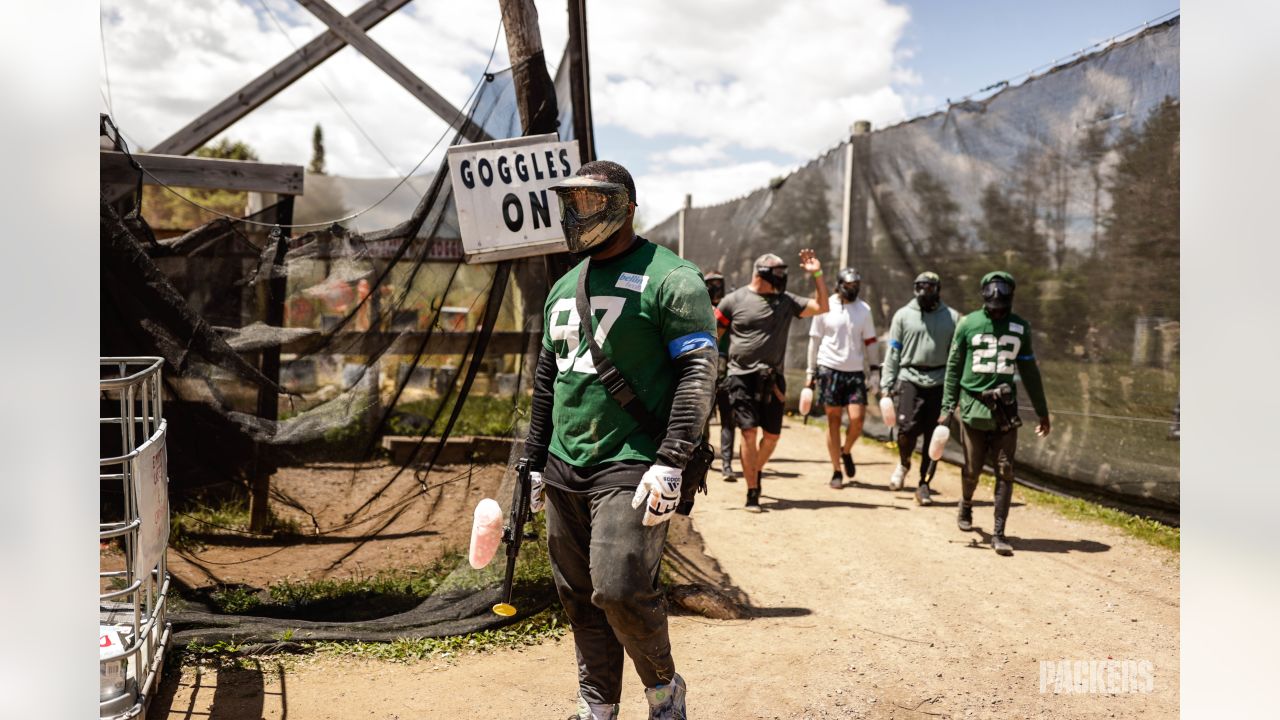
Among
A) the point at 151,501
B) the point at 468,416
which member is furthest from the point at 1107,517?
the point at 151,501

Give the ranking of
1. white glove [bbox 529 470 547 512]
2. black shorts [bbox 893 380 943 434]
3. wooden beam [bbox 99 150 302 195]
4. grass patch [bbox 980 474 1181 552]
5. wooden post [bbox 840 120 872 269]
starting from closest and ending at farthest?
white glove [bbox 529 470 547 512], wooden beam [bbox 99 150 302 195], grass patch [bbox 980 474 1181 552], black shorts [bbox 893 380 943 434], wooden post [bbox 840 120 872 269]

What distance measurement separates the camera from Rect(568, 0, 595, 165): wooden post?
5.40 m

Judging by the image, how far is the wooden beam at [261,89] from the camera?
684 centimetres

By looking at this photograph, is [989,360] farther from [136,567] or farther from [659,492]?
[136,567]

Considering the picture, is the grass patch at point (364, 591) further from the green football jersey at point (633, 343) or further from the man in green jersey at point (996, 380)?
the man in green jersey at point (996, 380)

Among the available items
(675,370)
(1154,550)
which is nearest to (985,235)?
(1154,550)

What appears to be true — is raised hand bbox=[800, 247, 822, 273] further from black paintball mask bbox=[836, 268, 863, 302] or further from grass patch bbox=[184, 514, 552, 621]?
grass patch bbox=[184, 514, 552, 621]

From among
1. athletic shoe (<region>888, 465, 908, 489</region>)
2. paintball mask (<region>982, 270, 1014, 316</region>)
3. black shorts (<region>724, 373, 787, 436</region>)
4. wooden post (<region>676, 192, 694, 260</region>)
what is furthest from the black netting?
wooden post (<region>676, 192, 694, 260</region>)

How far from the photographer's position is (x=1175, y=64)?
24.3ft

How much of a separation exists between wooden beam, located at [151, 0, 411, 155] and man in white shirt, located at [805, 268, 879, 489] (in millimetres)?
4593

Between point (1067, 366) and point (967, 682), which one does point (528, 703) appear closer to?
point (967, 682)

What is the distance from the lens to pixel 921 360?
27.0 ft

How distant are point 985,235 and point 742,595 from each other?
17.9 ft

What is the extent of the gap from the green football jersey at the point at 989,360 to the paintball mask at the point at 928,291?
1.34 m
